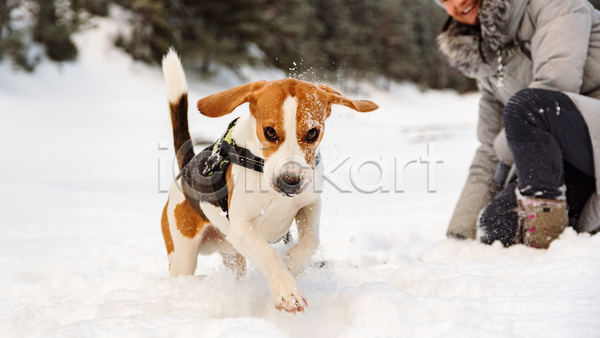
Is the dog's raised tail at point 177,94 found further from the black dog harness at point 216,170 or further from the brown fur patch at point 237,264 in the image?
the brown fur patch at point 237,264

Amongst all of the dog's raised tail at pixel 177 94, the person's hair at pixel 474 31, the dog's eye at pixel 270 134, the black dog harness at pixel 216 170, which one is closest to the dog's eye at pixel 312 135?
the dog's eye at pixel 270 134

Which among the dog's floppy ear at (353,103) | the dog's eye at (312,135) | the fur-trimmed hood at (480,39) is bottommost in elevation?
the dog's eye at (312,135)

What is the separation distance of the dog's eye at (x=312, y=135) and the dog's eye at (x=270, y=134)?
Answer: 0.13 meters

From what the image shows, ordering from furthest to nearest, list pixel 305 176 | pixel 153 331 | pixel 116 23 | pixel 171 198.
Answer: pixel 116 23
pixel 171 198
pixel 305 176
pixel 153 331

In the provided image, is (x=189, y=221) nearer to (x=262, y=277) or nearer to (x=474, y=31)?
(x=262, y=277)

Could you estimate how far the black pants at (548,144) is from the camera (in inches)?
96.3

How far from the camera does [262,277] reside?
2182 mm

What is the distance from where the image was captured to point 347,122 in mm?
14641

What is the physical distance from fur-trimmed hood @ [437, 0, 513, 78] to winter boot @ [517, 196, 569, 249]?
91 cm

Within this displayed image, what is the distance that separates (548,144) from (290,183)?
158 cm

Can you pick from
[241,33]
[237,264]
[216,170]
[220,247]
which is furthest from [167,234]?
[241,33]

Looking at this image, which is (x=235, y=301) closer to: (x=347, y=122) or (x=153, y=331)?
(x=153, y=331)

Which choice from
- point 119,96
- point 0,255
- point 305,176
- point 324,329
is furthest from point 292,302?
point 119,96

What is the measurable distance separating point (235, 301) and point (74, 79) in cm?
1176
